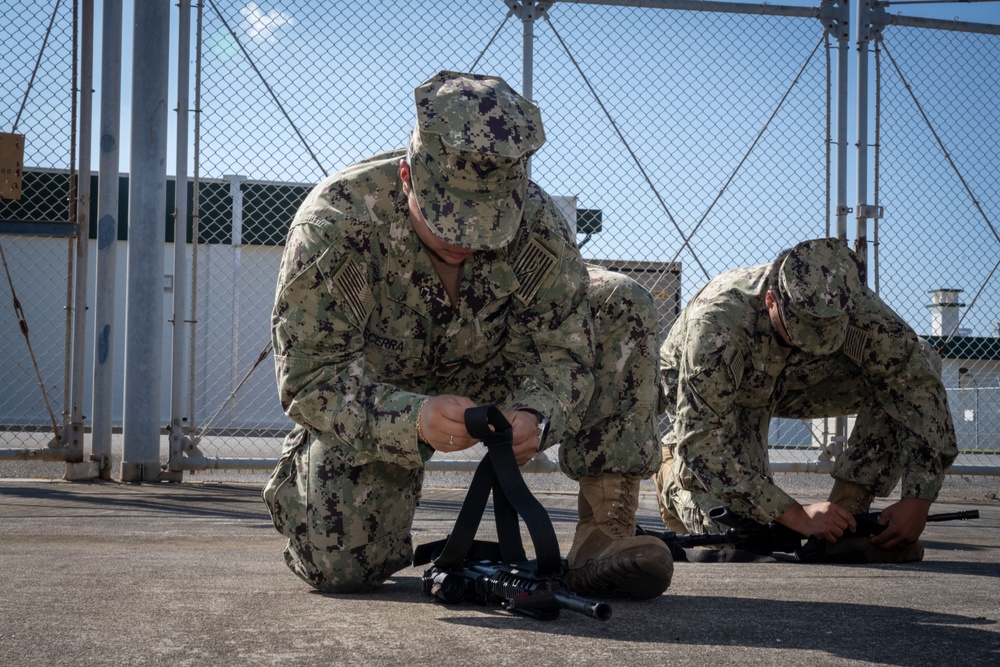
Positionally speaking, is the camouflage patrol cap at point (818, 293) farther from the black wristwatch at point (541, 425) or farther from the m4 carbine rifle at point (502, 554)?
the m4 carbine rifle at point (502, 554)

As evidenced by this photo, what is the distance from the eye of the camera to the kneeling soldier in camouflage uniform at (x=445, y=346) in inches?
93.3

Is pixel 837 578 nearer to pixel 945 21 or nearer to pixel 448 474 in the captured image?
pixel 448 474

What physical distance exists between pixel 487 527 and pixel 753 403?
114 cm

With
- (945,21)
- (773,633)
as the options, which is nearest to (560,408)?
(773,633)

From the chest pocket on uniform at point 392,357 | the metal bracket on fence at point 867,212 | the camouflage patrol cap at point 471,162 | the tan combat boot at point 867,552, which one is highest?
the metal bracket on fence at point 867,212

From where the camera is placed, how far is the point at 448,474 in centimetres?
590

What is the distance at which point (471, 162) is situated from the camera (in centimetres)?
234

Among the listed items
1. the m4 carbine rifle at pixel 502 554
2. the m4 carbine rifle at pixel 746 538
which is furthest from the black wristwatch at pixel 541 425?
the m4 carbine rifle at pixel 746 538

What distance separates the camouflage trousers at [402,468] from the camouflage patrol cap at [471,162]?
538 mm

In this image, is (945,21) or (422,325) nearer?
(422,325)

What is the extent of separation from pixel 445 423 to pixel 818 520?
1.78 metres

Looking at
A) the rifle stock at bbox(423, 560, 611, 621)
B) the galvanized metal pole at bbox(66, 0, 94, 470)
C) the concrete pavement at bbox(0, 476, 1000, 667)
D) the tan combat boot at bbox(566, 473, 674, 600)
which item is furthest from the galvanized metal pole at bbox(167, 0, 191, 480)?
the rifle stock at bbox(423, 560, 611, 621)

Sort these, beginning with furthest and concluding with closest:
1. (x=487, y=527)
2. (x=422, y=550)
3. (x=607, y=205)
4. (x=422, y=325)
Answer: (x=607, y=205) < (x=487, y=527) < (x=422, y=325) < (x=422, y=550)

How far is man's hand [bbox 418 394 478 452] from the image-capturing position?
87.7 inches
